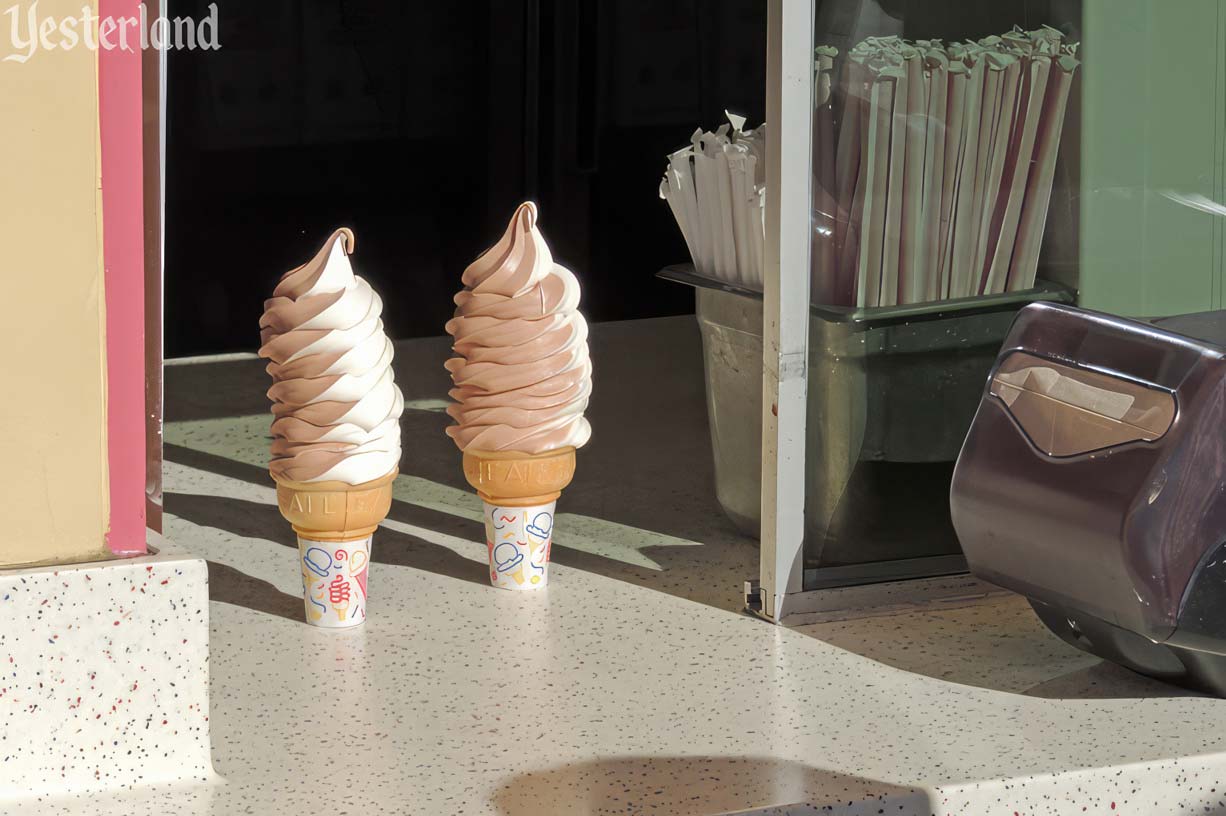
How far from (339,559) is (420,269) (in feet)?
6.77

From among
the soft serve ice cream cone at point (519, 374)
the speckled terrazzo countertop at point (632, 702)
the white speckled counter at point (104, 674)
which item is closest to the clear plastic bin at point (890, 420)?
the speckled terrazzo countertop at point (632, 702)

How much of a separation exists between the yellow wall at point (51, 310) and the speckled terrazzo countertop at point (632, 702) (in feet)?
0.85

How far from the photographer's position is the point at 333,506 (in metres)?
1.67

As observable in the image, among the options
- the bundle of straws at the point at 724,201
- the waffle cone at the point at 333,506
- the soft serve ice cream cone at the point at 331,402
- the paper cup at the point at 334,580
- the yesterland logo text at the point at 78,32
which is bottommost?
the paper cup at the point at 334,580

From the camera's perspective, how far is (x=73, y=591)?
1.31 metres

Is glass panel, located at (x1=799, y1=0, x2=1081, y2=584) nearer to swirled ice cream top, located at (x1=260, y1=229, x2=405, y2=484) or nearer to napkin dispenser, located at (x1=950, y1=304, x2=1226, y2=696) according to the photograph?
napkin dispenser, located at (x1=950, y1=304, x2=1226, y2=696)

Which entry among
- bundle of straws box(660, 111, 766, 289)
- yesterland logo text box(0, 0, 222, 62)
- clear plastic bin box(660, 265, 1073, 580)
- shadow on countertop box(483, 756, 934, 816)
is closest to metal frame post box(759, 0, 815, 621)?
clear plastic bin box(660, 265, 1073, 580)

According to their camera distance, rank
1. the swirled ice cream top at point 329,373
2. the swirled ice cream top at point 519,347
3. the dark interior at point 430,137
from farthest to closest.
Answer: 1. the dark interior at point 430,137
2. the swirled ice cream top at point 519,347
3. the swirled ice cream top at point 329,373

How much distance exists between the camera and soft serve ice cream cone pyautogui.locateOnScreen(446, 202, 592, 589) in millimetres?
1751

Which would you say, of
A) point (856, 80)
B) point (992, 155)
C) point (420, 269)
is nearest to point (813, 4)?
point (856, 80)

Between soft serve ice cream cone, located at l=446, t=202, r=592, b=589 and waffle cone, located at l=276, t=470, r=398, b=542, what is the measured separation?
0.14 metres

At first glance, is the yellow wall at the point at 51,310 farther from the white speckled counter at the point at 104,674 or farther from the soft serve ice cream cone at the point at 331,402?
the soft serve ice cream cone at the point at 331,402

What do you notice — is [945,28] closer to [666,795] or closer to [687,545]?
[687,545]

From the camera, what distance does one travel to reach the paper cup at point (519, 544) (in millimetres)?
1830
